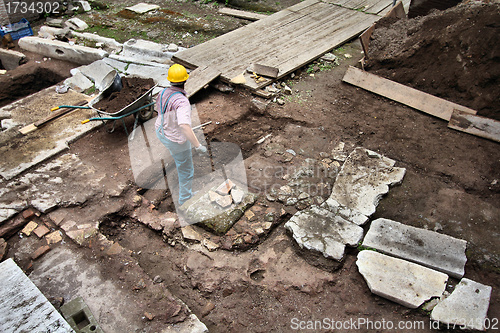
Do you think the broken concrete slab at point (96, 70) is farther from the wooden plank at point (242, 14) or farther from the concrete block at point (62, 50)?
the wooden plank at point (242, 14)

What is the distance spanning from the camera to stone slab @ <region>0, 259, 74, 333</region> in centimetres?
283

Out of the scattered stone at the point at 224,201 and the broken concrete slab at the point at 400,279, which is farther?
the scattered stone at the point at 224,201

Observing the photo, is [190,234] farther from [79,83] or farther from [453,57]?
[453,57]

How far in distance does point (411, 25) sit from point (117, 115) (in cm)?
667

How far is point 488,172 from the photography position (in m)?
4.90

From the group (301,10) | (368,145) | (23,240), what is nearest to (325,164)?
(368,145)

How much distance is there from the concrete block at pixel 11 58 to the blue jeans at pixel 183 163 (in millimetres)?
6095

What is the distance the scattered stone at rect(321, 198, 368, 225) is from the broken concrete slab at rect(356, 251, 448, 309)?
1.64 ft

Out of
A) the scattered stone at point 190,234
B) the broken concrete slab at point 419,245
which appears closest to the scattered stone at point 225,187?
the scattered stone at point 190,234

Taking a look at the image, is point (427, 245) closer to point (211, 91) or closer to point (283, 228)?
point (283, 228)

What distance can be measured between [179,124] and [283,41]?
4961mm

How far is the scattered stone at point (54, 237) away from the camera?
13.1ft

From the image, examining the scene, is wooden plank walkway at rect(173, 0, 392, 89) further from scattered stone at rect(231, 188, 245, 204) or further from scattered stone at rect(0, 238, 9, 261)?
scattered stone at rect(0, 238, 9, 261)

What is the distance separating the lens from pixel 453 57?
611cm
